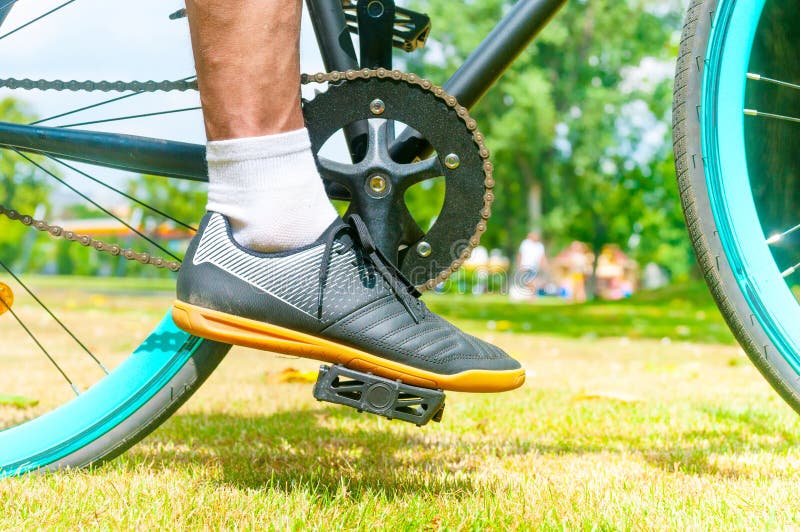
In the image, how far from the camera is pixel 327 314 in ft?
4.13

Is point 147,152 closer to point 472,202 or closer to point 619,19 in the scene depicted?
point 472,202

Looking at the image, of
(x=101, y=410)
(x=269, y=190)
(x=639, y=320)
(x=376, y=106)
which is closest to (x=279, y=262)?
(x=269, y=190)

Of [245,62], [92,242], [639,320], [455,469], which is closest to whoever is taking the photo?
[245,62]

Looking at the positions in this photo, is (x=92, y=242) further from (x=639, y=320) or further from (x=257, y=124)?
(x=639, y=320)

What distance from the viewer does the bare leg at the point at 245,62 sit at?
1.22 meters

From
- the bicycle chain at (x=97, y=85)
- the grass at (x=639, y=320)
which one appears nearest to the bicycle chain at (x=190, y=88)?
the bicycle chain at (x=97, y=85)

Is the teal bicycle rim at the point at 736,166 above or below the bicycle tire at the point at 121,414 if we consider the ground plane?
above

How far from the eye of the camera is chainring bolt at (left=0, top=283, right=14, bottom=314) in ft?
5.36

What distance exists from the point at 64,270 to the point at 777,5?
5126cm

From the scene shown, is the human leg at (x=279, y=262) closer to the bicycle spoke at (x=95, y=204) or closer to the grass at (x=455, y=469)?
the grass at (x=455, y=469)

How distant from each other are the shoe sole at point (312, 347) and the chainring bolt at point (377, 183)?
1.01 feet

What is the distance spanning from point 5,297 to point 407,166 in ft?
3.13

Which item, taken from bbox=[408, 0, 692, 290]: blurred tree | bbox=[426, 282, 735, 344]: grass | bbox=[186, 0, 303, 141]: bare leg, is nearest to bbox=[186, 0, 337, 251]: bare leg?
bbox=[186, 0, 303, 141]: bare leg

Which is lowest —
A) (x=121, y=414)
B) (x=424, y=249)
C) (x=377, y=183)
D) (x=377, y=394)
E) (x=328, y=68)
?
(x=121, y=414)
